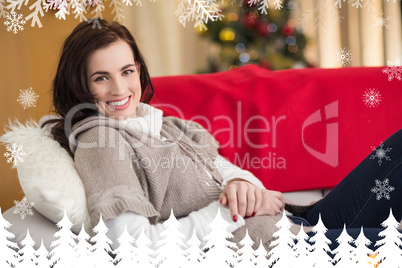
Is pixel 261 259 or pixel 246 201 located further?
pixel 246 201

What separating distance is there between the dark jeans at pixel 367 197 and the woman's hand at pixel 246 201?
6.7 inches

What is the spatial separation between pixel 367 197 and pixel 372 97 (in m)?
0.57

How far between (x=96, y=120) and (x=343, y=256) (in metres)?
0.63

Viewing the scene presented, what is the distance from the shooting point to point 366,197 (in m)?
1.16

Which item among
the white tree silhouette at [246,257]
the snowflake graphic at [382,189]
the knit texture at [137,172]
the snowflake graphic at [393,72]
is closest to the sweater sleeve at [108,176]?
the knit texture at [137,172]

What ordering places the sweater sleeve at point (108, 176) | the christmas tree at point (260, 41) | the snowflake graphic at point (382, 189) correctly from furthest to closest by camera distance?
1. the christmas tree at point (260, 41)
2. the snowflake graphic at point (382, 189)
3. the sweater sleeve at point (108, 176)

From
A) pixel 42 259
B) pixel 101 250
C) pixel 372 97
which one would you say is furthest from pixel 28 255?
pixel 372 97

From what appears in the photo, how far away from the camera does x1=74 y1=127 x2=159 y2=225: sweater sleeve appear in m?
0.91

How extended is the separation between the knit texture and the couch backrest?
12.3 inches

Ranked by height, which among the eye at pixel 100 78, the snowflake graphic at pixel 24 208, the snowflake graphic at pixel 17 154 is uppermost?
the eye at pixel 100 78

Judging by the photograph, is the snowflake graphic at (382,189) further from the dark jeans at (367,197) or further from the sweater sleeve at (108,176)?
the sweater sleeve at (108,176)

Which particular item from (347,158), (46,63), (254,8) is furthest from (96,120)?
(46,63)

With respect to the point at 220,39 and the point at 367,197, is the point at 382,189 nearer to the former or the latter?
the point at 367,197

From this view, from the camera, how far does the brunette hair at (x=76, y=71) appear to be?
1.15m
